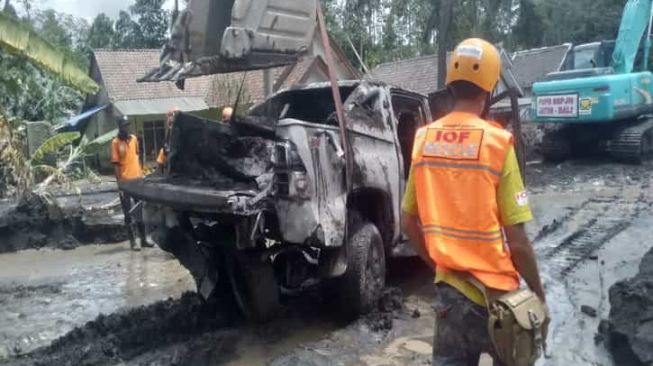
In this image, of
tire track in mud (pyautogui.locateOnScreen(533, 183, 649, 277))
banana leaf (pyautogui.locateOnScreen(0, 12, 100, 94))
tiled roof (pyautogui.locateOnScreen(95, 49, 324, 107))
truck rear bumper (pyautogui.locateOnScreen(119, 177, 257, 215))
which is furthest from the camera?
tiled roof (pyautogui.locateOnScreen(95, 49, 324, 107))

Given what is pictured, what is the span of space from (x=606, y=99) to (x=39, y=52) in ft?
39.8

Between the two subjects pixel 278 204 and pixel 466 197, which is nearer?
pixel 466 197

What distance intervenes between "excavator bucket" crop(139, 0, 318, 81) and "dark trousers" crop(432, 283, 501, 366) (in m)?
3.36

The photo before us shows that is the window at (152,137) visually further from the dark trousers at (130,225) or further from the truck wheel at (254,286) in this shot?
the truck wheel at (254,286)

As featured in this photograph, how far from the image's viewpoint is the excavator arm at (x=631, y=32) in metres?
16.5

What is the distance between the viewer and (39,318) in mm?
7035

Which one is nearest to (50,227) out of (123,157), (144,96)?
(123,157)

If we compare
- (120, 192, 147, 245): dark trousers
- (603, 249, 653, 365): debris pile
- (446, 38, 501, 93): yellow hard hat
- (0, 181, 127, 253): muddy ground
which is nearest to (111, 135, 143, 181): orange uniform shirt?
(120, 192, 147, 245): dark trousers

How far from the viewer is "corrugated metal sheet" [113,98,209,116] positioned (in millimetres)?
26094

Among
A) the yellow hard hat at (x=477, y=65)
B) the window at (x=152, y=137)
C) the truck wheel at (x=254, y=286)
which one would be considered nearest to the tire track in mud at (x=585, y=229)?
the truck wheel at (x=254, y=286)

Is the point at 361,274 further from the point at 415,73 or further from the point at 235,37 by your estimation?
the point at 415,73

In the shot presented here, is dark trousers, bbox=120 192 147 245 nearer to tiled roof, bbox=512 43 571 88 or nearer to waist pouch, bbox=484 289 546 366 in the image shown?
waist pouch, bbox=484 289 546 366

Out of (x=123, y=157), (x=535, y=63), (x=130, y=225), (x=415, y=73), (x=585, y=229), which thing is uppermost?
(x=535, y=63)

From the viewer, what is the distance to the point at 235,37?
5688 millimetres
